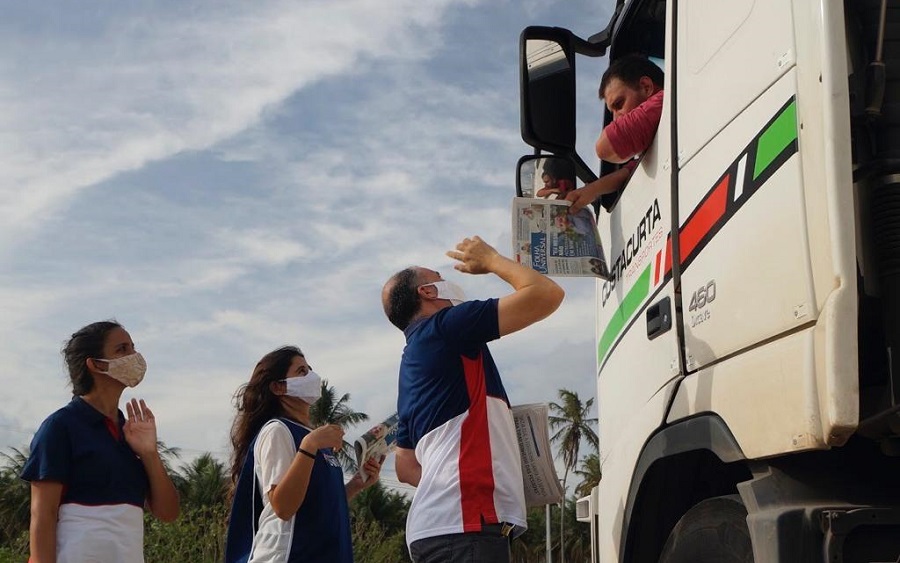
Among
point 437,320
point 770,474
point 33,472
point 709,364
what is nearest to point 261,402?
point 33,472

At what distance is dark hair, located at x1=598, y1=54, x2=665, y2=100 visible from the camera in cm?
338

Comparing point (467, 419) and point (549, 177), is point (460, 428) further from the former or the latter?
point (549, 177)

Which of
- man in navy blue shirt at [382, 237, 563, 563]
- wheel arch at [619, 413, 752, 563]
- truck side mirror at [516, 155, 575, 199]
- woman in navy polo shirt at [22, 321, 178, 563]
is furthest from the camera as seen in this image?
woman in navy polo shirt at [22, 321, 178, 563]

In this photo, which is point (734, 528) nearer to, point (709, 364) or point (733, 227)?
point (709, 364)

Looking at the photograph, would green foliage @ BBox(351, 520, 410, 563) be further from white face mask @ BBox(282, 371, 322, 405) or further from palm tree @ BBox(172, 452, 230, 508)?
palm tree @ BBox(172, 452, 230, 508)

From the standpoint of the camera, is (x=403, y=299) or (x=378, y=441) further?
(x=378, y=441)

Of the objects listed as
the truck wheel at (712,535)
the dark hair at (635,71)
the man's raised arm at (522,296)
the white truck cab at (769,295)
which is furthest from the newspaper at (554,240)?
the truck wheel at (712,535)

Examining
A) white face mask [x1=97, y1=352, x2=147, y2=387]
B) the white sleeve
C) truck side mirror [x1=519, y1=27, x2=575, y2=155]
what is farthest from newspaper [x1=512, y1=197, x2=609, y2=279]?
white face mask [x1=97, y1=352, x2=147, y2=387]

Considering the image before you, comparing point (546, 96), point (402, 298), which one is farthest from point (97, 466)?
point (546, 96)

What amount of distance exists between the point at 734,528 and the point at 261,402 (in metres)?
2.59

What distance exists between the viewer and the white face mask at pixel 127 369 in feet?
14.7

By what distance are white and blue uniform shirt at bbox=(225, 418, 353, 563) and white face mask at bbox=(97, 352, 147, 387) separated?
707mm

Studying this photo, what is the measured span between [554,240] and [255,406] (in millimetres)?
1752

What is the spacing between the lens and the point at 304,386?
176 inches
